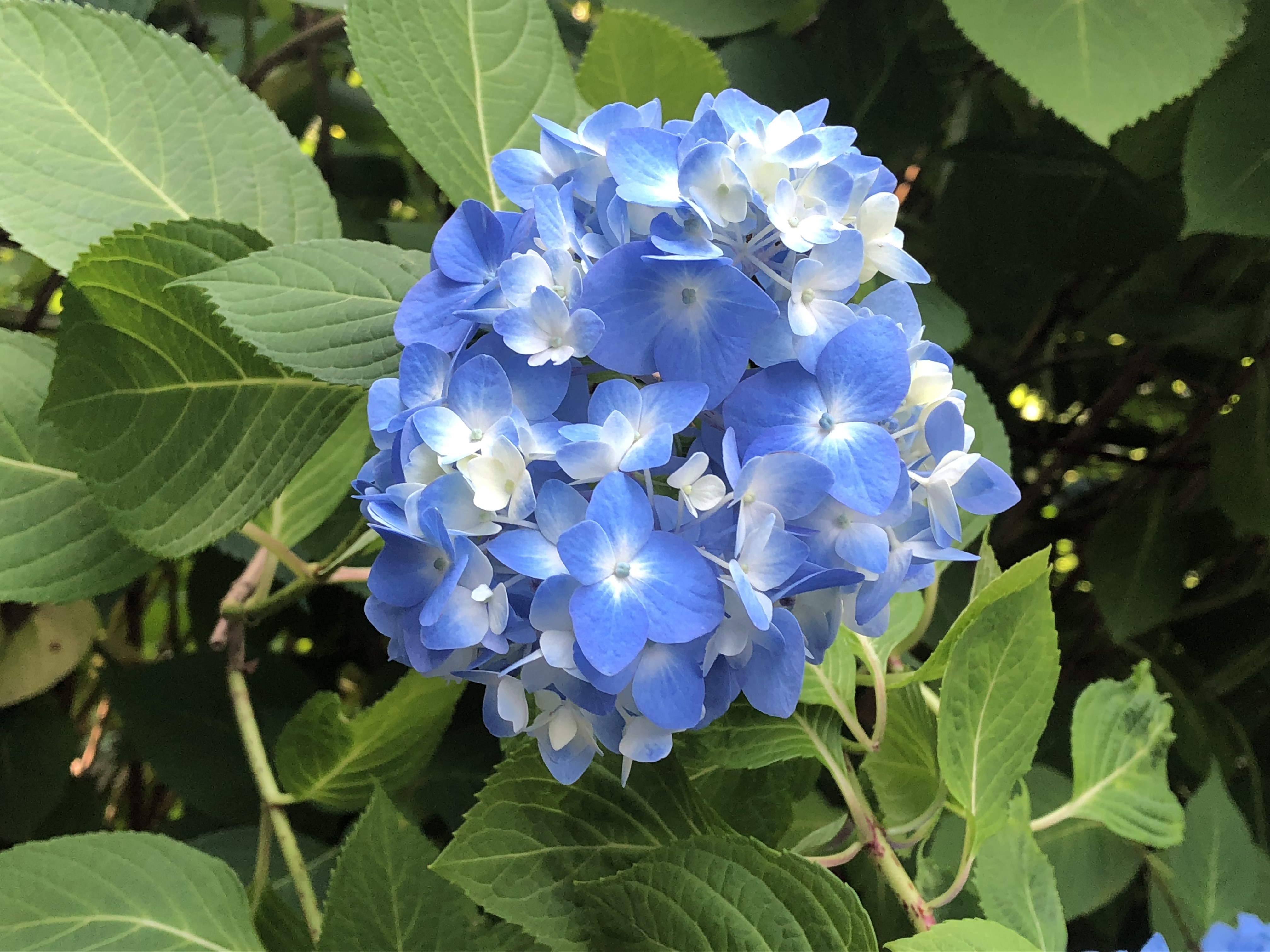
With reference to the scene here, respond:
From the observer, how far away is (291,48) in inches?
26.5

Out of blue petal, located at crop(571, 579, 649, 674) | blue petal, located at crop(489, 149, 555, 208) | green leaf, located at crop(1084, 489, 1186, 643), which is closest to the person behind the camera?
blue petal, located at crop(571, 579, 649, 674)

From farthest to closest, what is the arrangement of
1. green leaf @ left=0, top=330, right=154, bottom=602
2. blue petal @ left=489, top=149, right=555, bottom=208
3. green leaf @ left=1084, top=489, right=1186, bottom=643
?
green leaf @ left=1084, top=489, right=1186, bottom=643, green leaf @ left=0, top=330, right=154, bottom=602, blue petal @ left=489, top=149, right=555, bottom=208

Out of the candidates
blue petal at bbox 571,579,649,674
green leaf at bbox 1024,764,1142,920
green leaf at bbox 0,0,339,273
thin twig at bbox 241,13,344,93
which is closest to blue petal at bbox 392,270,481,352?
blue petal at bbox 571,579,649,674

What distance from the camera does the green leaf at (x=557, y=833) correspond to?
0.39m

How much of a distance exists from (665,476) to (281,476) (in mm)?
237

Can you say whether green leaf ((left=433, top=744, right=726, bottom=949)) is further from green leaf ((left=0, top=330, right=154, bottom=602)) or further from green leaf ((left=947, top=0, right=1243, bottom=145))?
green leaf ((left=947, top=0, right=1243, bottom=145))

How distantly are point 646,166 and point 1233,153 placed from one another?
0.47 metres

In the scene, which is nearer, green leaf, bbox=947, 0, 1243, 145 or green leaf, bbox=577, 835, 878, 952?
green leaf, bbox=577, 835, 878, 952

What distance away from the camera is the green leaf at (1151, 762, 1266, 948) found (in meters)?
0.62

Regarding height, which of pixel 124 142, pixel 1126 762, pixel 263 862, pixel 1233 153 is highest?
pixel 1233 153

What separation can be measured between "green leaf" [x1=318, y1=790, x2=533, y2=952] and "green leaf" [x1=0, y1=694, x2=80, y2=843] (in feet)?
1.09

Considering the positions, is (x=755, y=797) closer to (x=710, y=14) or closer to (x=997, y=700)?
(x=997, y=700)

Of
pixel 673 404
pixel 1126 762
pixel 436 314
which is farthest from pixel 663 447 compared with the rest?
pixel 1126 762

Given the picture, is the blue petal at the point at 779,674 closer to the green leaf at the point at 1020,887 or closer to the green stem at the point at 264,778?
the green leaf at the point at 1020,887
